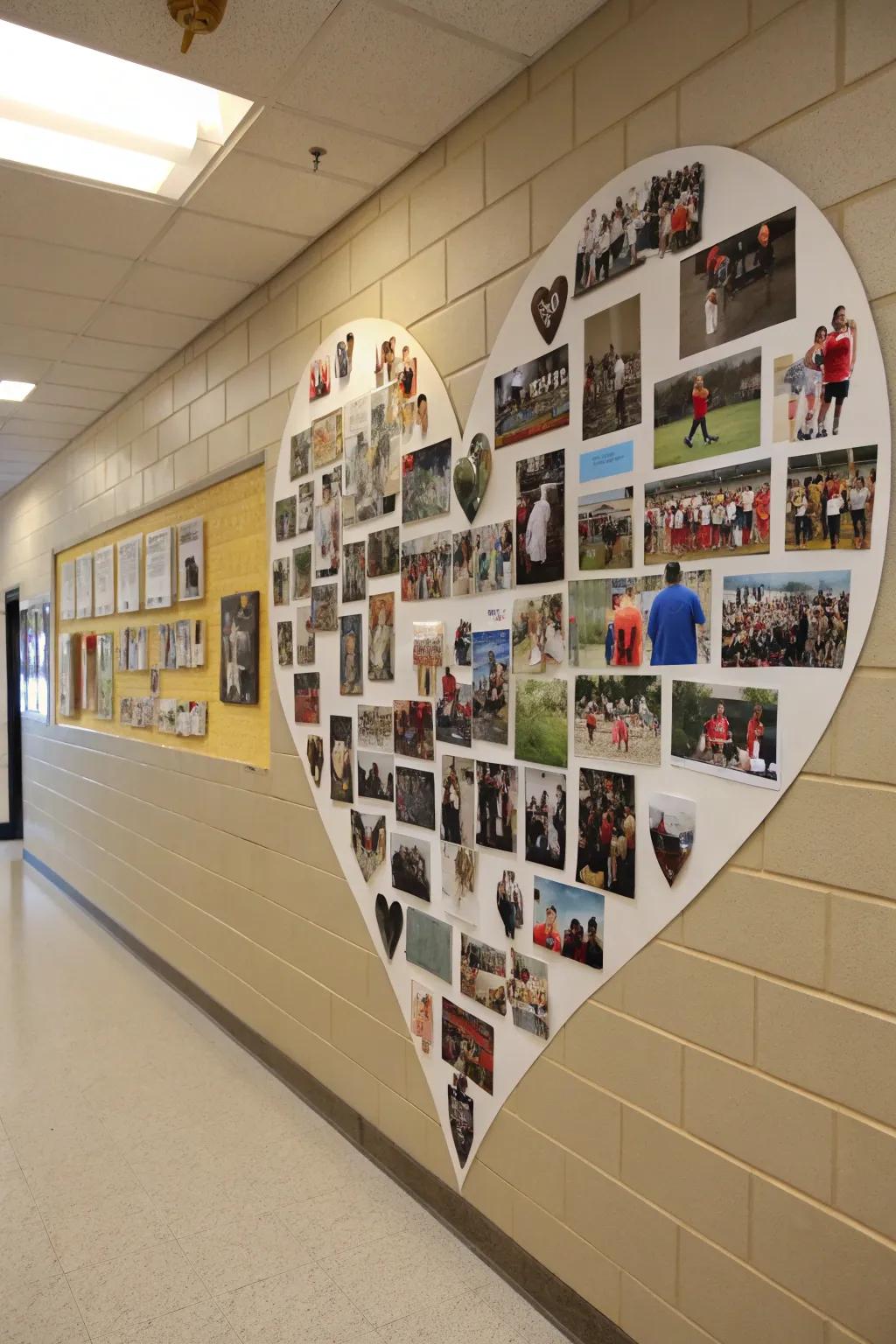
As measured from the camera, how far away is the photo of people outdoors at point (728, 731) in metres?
1.69

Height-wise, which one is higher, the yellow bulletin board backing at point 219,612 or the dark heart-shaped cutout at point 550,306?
the dark heart-shaped cutout at point 550,306

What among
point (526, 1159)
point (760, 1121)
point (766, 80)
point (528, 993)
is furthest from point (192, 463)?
point (760, 1121)

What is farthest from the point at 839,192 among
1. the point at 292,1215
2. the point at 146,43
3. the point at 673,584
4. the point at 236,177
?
the point at 292,1215

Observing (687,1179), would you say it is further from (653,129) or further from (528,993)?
(653,129)

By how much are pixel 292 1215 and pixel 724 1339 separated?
1314 mm

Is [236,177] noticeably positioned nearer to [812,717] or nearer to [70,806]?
[812,717]

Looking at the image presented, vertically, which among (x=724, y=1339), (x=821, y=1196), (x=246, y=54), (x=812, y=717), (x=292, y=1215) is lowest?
(x=292, y=1215)

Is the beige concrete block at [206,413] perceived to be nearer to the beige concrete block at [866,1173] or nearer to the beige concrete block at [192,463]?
the beige concrete block at [192,463]

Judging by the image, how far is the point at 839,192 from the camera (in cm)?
158

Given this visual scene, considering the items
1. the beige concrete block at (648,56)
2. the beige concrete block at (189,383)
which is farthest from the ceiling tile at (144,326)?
the beige concrete block at (648,56)

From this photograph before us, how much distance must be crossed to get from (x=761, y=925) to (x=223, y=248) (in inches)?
110

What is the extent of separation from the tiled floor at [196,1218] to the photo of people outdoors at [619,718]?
1361mm

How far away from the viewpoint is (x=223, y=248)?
3234 millimetres

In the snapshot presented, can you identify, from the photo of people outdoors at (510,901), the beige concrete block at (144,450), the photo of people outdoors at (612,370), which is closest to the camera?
the photo of people outdoors at (612,370)
